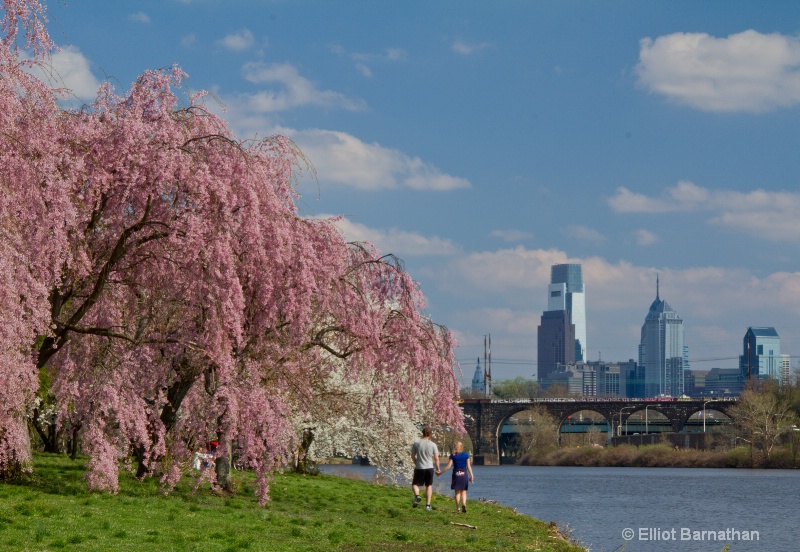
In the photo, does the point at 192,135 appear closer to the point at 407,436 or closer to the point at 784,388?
the point at 407,436

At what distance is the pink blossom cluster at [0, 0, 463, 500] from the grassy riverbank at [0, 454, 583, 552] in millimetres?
946

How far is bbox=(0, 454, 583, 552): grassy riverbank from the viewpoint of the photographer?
1800 centimetres

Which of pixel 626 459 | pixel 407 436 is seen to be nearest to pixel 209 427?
pixel 407 436

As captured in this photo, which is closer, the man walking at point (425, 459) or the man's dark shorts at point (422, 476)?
the man walking at point (425, 459)

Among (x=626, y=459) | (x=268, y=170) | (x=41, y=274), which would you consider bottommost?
(x=626, y=459)

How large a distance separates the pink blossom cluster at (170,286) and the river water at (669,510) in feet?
34.7

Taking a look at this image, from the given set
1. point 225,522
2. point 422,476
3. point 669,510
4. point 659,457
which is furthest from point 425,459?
point 659,457

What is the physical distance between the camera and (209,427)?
23594 mm

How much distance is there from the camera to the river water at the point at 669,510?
36.9 m

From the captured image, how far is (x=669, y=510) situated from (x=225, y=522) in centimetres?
3702

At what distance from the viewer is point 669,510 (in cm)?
5381

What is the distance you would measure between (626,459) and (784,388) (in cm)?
2091

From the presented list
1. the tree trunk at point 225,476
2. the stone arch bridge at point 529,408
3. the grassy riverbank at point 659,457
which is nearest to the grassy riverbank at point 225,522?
the tree trunk at point 225,476

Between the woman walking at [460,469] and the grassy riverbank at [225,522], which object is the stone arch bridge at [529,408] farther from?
the woman walking at [460,469]
